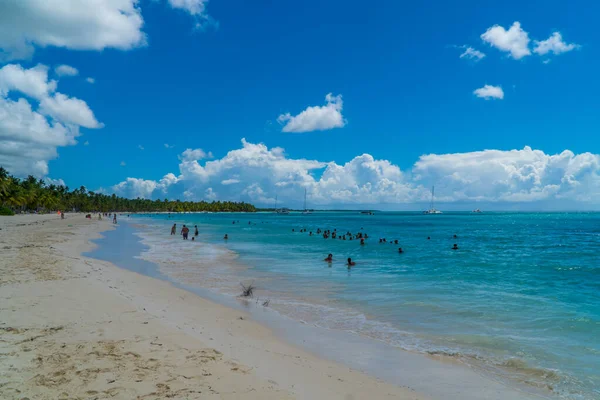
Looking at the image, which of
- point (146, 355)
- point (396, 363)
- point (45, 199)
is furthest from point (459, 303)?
point (45, 199)

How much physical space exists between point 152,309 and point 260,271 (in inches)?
442

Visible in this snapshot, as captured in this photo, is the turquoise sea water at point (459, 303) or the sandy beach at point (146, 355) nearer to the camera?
Result: the sandy beach at point (146, 355)

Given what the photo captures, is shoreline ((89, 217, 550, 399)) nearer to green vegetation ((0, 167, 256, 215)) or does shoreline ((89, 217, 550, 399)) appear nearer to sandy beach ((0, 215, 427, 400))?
sandy beach ((0, 215, 427, 400))

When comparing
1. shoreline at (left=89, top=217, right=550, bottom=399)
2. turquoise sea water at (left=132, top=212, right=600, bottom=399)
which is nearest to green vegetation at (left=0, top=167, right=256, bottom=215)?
turquoise sea water at (left=132, top=212, right=600, bottom=399)

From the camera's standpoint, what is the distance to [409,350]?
8.96 metres

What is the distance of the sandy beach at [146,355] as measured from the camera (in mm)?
5652

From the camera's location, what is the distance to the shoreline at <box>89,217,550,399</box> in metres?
6.80

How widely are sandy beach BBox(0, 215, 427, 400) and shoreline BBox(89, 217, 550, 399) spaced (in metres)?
0.44

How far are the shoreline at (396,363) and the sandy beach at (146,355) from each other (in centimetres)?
44

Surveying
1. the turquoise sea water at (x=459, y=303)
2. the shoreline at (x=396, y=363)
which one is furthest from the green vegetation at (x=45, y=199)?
the shoreline at (x=396, y=363)

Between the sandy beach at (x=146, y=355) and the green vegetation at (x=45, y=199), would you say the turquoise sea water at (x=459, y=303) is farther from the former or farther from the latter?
the green vegetation at (x=45, y=199)

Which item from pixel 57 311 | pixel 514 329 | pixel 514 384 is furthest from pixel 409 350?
pixel 57 311

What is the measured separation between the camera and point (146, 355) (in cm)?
691

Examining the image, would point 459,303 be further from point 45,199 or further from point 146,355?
point 45,199
